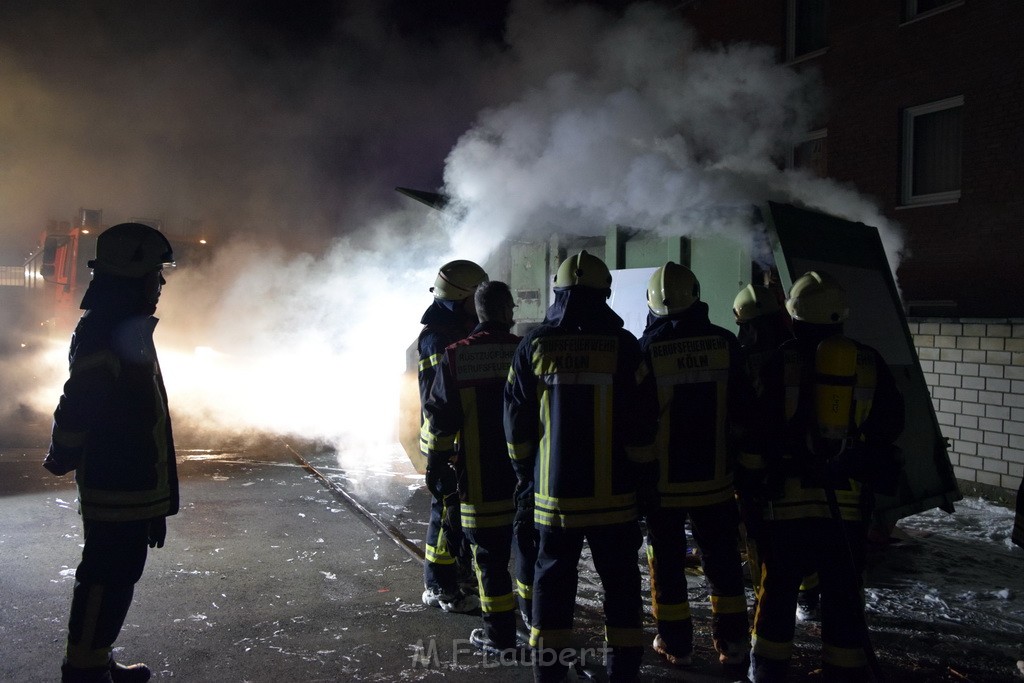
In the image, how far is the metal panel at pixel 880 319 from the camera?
4.72 m

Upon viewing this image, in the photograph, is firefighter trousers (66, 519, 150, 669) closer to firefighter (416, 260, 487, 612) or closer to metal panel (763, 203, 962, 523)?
firefighter (416, 260, 487, 612)

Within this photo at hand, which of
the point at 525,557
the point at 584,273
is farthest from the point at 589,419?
the point at 525,557

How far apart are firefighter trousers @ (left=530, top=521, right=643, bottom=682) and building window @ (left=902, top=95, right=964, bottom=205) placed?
848 centimetres

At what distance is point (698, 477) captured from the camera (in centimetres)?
329

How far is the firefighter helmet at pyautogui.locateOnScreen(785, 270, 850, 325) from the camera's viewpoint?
3209mm

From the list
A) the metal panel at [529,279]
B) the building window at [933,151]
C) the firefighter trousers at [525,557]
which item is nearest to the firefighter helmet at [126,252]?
the firefighter trousers at [525,557]

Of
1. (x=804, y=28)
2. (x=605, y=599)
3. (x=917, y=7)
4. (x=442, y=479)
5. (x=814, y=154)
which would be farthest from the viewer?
(x=804, y=28)

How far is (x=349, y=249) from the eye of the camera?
420 inches

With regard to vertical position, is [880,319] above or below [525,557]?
above

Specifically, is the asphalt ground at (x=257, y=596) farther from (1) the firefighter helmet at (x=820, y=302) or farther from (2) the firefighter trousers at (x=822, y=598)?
(1) the firefighter helmet at (x=820, y=302)

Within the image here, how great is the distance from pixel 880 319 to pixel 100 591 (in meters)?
5.22

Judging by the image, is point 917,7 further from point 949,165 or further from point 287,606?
point 287,606

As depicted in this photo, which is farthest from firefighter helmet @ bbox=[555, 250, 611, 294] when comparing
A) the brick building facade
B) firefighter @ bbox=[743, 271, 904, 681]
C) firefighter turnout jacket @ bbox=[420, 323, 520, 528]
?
the brick building facade

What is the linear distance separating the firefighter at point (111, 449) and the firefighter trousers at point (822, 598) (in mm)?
2637
